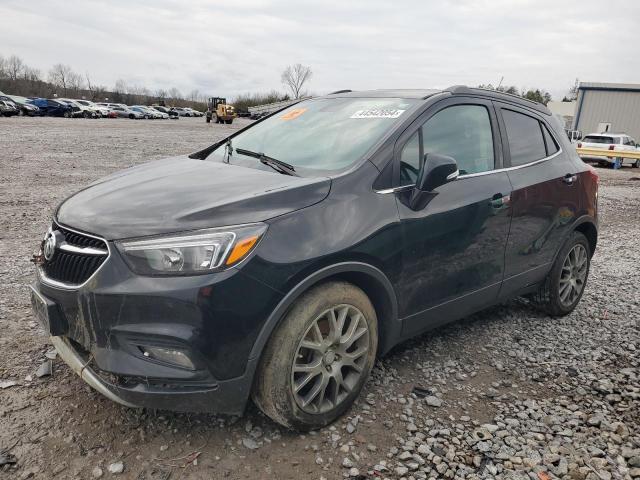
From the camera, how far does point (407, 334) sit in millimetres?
3016

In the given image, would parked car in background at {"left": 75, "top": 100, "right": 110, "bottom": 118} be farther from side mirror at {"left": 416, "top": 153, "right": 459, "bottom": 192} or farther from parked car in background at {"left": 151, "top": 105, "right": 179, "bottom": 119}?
side mirror at {"left": 416, "top": 153, "right": 459, "bottom": 192}

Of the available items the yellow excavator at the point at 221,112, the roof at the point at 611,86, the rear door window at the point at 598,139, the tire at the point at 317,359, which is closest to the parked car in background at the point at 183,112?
the yellow excavator at the point at 221,112

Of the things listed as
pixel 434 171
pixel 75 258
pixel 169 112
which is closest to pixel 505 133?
pixel 434 171

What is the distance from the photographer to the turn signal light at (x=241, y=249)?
2167 millimetres

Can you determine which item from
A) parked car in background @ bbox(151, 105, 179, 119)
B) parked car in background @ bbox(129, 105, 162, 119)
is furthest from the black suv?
parked car in background @ bbox(151, 105, 179, 119)

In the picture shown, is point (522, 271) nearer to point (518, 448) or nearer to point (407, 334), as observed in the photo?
point (407, 334)

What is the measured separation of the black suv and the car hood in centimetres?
1

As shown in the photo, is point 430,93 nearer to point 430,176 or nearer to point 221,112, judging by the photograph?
point 430,176

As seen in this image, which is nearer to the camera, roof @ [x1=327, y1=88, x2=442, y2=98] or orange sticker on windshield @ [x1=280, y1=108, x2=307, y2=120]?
roof @ [x1=327, y1=88, x2=442, y2=98]

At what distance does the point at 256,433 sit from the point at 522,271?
7.52ft

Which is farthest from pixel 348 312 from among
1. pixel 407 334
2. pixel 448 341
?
pixel 448 341

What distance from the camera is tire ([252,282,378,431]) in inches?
92.7

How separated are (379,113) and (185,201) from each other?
4.71 ft

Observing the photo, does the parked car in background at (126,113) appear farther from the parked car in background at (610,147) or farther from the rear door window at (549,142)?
the rear door window at (549,142)
